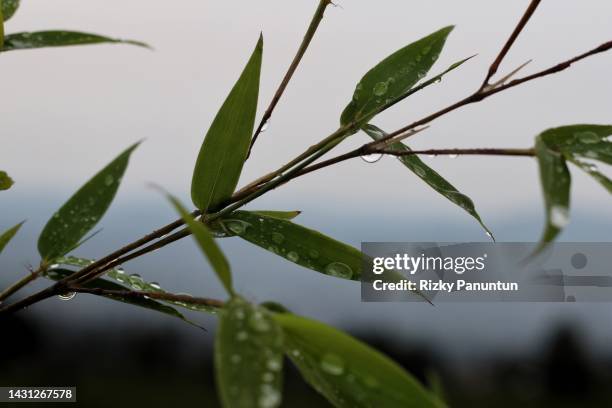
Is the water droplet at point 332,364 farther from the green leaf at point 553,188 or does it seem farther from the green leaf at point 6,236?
the green leaf at point 6,236

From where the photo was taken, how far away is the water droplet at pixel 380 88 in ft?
2.54

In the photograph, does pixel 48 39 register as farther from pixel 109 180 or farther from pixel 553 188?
pixel 553 188

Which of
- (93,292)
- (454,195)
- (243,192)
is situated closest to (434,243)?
(454,195)

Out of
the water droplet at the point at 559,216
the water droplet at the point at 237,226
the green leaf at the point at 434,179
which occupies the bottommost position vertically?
the water droplet at the point at 237,226

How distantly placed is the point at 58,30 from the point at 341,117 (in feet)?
0.97

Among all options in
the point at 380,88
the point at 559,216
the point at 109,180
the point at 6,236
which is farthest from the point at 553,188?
the point at 6,236

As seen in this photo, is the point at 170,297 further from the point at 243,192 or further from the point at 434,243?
the point at 434,243

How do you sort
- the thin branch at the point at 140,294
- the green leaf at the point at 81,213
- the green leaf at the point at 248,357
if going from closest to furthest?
1. the green leaf at the point at 248,357
2. the thin branch at the point at 140,294
3. the green leaf at the point at 81,213

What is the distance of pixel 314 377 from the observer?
1.65 ft

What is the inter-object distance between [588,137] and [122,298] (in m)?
0.48

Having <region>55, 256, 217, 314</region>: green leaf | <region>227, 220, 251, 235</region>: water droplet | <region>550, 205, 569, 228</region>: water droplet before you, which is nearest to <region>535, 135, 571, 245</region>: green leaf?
<region>550, 205, 569, 228</region>: water droplet

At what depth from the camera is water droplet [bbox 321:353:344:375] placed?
48cm

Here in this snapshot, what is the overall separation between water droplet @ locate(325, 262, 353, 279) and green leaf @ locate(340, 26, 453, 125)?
151 millimetres

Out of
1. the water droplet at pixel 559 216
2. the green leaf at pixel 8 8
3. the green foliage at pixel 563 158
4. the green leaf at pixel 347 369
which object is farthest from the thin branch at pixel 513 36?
the green leaf at pixel 8 8
